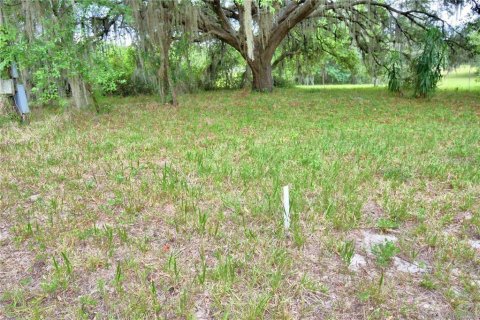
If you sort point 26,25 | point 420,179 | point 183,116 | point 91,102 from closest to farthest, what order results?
1. point 420,179
2. point 26,25
3. point 183,116
4. point 91,102

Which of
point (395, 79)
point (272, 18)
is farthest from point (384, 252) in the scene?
point (272, 18)

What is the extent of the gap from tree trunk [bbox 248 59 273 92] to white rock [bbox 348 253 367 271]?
33.3 ft

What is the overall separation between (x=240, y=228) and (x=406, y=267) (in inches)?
40.7

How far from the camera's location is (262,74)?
11.9 meters

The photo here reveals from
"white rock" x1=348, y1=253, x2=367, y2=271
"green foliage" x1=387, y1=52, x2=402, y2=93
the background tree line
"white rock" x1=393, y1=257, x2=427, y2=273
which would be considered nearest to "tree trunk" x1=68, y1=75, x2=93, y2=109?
the background tree line

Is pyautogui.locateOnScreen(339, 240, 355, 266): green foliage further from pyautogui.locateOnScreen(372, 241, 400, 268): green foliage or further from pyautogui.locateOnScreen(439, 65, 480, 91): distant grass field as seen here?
pyautogui.locateOnScreen(439, 65, 480, 91): distant grass field

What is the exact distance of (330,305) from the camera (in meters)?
1.69

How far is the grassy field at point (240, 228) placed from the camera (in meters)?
1.71

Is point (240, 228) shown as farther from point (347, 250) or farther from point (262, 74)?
point (262, 74)

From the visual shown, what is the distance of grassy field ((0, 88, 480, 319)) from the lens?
1705 millimetres

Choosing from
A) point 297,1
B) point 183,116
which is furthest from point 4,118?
point 297,1

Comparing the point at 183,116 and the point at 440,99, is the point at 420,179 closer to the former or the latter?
the point at 183,116

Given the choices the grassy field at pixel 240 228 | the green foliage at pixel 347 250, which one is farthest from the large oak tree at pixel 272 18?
the green foliage at pixel 347 250

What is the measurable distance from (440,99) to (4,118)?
975 cm
